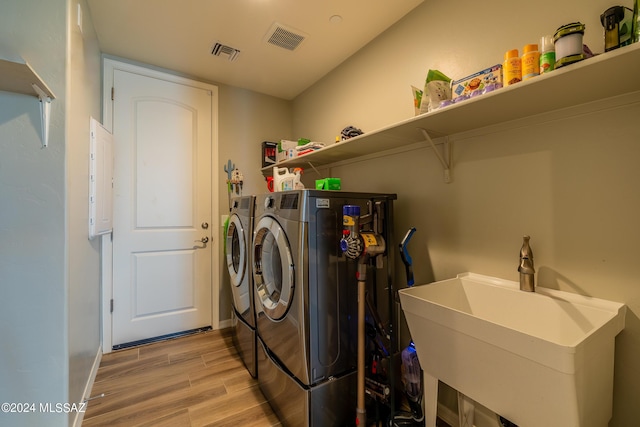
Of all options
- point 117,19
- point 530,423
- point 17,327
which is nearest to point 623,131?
point 530,423

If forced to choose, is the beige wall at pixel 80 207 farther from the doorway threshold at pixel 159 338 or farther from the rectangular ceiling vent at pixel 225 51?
the rectangular ceiling vent at pixel 225 51

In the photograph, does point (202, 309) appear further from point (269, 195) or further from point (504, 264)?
point (504, 264)

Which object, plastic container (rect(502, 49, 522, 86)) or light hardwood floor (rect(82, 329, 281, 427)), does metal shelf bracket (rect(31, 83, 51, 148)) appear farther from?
plastic container (rect(502, 49, 522, 86))

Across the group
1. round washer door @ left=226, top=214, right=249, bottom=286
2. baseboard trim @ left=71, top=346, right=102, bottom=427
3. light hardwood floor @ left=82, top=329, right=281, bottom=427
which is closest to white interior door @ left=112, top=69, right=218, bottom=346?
baseboard trim @ left=71, top=346, right=102, bottom=427

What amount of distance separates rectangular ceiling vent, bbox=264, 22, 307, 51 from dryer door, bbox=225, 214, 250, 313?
4.47 ft

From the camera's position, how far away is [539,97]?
1.00m

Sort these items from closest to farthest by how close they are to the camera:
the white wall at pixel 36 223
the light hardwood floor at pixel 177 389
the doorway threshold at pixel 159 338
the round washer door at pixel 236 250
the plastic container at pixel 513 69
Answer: the plastic container at pixel 513 69 → the white wall at pixel 36 223 → the light hardwood floor at pixel 177 389 → the round washer door at pixel 236 250 → the doorway threshold at pixel 159 338

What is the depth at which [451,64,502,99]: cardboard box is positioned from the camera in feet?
3.56

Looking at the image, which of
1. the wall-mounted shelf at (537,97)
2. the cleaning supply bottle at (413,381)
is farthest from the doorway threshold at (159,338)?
the wall-mounted shelf at (537,97)

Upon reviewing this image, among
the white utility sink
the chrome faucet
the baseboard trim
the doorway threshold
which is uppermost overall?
the chrome faucet

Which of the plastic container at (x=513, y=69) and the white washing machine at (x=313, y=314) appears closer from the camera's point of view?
the plastic container at (x=513, y=69)

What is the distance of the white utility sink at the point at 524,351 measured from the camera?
725 mm

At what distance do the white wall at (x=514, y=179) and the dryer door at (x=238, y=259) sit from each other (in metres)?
1.04

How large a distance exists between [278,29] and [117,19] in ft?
3.55
